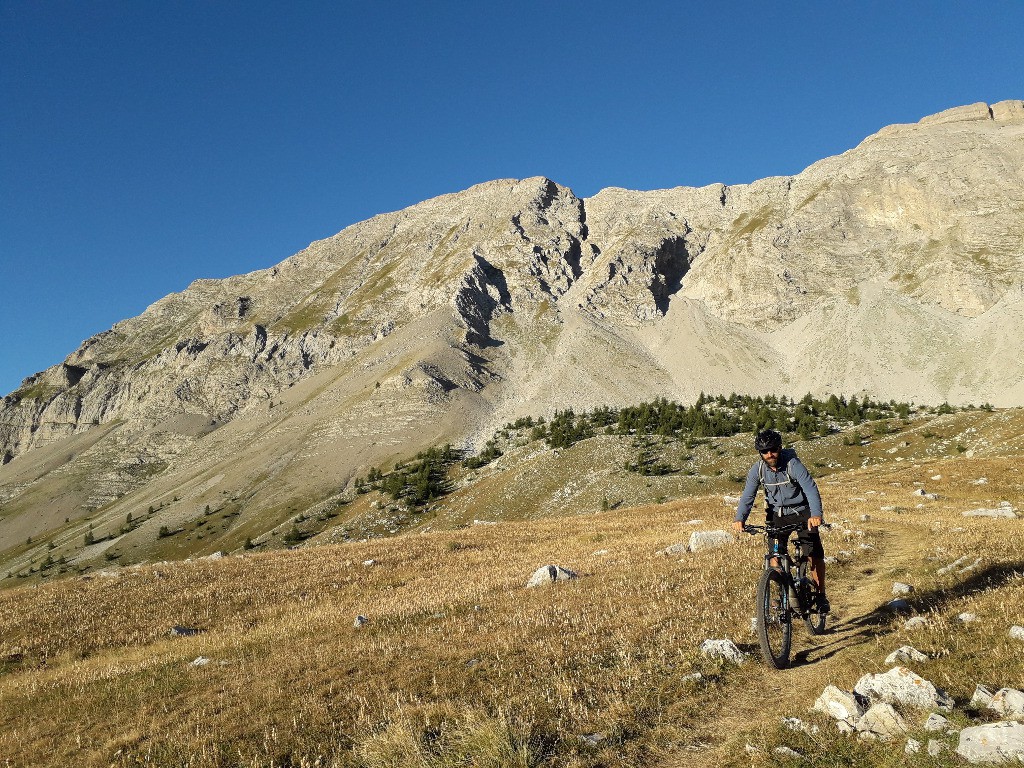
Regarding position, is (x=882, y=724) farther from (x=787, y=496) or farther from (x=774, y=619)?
(x=787, y=496)

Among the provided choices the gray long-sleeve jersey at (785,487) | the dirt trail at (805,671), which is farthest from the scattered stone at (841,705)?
the gray long-sleeve jersey at (785,487)

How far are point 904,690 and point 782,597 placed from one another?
3005mm

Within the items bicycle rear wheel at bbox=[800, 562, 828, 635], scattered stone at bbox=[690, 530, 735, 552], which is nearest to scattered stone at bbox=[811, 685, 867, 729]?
bicycle rear wheel at bbox=[800, 562, 828, 635]

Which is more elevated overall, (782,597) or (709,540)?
(782,597)

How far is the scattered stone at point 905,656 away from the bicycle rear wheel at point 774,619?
1.48 metres

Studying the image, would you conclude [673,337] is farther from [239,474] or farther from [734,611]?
[734,611]

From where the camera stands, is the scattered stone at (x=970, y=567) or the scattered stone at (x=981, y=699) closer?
the scattered stone at (x=981, y=699)

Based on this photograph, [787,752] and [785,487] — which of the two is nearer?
[787,752]

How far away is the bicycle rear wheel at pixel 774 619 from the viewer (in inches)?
340

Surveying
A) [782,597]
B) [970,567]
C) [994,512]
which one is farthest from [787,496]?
[994,512]

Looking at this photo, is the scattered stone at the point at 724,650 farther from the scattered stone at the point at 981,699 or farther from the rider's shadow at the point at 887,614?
the scattered stone at the point at 981,699

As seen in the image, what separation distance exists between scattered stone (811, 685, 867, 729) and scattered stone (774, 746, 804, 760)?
0.83 m

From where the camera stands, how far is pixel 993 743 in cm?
501

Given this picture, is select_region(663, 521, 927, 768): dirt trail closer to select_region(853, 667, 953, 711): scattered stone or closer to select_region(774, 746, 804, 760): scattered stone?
select_region(774, 746, 804, 760): scattered stone
